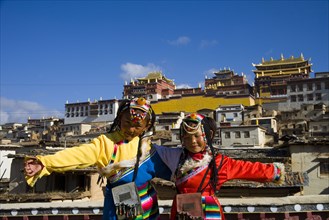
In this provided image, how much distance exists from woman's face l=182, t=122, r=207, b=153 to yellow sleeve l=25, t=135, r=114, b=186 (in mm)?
806

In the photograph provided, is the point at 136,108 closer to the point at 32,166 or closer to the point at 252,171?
the point at 32,166

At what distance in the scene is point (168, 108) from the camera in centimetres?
6125

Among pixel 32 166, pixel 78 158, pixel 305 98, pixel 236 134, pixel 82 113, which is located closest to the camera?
pixel 32 166

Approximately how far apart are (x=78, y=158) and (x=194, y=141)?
1.21 metres

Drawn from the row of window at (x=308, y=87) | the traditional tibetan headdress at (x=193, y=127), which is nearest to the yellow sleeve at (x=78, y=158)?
the traditional tibetan headdress at (x=193, y=127)

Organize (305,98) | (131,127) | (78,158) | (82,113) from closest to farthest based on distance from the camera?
1. (78,158)
2. (131,127)
3. (305,98)
4. (82,113)

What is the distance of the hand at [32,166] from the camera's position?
3232 mm

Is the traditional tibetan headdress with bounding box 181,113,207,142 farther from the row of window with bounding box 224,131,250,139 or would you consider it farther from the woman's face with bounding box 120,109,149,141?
the row of window with bounding box 224,131,250,139

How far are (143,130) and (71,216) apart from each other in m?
2.71

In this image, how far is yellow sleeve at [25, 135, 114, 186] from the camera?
3353 mm

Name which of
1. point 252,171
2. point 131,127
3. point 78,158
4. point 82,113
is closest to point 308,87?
point 82,113

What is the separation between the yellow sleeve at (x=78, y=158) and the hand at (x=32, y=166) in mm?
33

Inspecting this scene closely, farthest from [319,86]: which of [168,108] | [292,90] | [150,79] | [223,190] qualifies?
[223,190]

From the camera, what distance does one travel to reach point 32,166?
3.27 m
